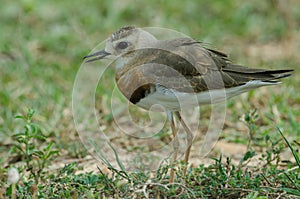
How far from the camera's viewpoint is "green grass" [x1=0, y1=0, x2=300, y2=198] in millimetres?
3789

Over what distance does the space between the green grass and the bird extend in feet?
0.98

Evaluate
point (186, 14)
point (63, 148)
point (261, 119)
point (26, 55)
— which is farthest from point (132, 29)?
point (186, 14)

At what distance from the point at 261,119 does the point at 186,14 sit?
3.19m

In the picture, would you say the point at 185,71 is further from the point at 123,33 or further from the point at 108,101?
the point at 108,101

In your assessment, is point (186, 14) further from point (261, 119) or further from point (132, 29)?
point (132, 29)

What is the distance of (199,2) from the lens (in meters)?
8.74

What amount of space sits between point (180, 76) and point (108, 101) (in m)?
1.88

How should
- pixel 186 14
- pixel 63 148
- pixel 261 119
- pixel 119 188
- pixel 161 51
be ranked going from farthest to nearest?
pixel 186 14
pixel 261 119
pixel 63 148
pixel 161 51
pixel 119 188

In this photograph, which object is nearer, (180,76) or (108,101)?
(180,76)

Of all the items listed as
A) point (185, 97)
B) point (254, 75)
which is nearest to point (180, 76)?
point (185, 97)

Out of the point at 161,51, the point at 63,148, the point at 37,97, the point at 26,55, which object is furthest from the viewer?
the point at 26,55

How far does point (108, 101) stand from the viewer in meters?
5.94

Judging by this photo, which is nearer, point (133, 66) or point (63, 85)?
point (133, 66)

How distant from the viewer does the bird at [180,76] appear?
4113mm
